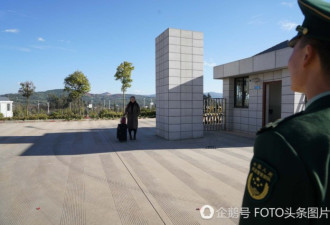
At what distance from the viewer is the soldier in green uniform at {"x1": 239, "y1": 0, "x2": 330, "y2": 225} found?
2.27ft

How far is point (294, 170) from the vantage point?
2.26ft

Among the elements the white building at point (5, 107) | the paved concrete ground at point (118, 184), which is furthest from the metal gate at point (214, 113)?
the white building at point (5, 107)

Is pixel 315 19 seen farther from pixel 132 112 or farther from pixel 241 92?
pixel 241 92

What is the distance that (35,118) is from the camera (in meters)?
18.0

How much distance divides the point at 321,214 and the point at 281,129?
0.94 ft

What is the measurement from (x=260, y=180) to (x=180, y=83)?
878cm

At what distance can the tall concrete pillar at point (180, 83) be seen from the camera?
9266mm

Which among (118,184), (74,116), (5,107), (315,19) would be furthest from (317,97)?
(5,107)

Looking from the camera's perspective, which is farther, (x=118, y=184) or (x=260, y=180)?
(x=118, y=184)

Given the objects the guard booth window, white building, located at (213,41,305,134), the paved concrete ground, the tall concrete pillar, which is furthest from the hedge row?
the paved concrete ground

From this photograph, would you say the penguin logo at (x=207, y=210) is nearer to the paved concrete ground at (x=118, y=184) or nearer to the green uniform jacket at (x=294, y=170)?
the paved concrete ground at (x=118, y=184)

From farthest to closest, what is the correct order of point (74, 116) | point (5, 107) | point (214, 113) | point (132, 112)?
point (5, 107) < point (74, 116) < point (214, 113) < point (132, 112)

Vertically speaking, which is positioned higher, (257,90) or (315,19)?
(257,90)

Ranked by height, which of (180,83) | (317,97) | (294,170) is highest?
(180,83)
